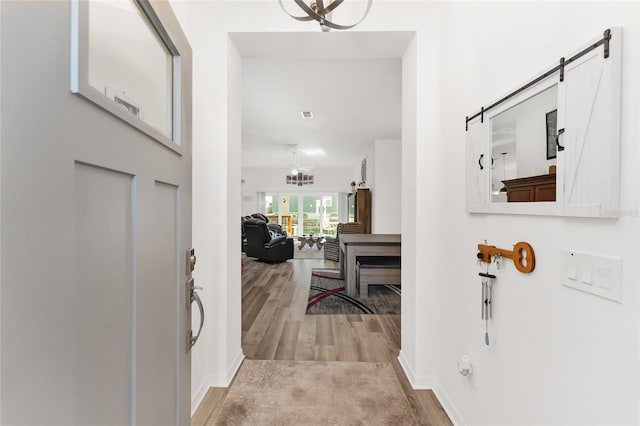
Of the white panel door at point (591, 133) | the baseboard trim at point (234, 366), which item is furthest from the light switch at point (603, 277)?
the baseboard trim at point (234, 366)

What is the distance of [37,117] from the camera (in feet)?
1.42

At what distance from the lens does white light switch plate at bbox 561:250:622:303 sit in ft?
2.58

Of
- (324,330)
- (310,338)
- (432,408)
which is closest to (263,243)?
(324,330)

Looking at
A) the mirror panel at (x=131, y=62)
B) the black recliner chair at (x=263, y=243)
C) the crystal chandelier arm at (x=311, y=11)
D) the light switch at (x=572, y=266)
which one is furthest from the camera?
the black recliner chair at (x=263, y=243)

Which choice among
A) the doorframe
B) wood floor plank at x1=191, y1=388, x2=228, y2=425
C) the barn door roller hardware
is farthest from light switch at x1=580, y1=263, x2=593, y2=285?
wood floor plank at x1=191, y1=388, x2=228, y2=425

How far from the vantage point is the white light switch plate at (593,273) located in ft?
2.58

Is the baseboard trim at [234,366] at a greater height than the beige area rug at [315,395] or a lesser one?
greater

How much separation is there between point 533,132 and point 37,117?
4.61 ft

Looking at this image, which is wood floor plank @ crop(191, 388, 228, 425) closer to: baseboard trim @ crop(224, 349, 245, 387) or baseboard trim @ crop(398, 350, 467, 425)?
baseboard trim @ crop(224, 349, 245, 387)

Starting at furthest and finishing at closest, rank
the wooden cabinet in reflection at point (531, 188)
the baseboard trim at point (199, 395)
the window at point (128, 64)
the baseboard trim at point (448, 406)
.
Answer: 1. the baseboard trim at point (199, 395)
2. the baseboard trim at point (448, 406)
3. the wooden cabinet in reflection at point (531, 188)
4. the window at point (128, 64)

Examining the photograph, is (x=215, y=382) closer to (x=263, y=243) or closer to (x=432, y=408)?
(x=432, y=408)

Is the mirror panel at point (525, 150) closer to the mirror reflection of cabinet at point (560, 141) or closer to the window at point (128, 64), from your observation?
the mirror reflection of cabinet at point (560, 141)

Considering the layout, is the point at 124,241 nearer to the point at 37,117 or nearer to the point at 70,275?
the point at 70,275

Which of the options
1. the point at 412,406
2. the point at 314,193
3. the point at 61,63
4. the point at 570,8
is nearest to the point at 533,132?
the point at 570,8
